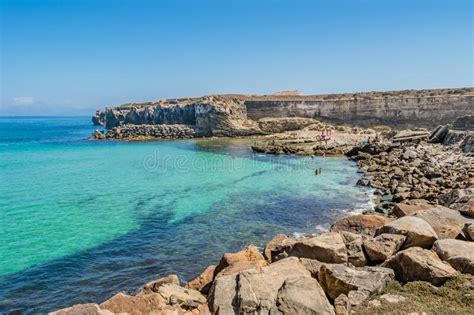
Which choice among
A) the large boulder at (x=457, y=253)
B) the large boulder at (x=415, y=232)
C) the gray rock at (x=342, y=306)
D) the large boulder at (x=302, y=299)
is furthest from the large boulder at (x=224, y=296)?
the large boulder at (x=457, y=253)

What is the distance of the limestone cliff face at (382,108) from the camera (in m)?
→ 71.8

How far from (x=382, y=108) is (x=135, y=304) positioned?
75544mm

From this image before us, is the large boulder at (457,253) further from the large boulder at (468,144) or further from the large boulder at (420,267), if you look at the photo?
the large boulder at (468,144)

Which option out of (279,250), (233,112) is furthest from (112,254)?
(233,112)

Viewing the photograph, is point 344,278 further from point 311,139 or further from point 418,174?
point 311,139

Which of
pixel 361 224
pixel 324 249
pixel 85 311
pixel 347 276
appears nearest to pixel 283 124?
pixel 361 224

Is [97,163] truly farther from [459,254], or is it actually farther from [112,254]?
[459,254]

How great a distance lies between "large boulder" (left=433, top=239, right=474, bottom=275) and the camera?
904cm

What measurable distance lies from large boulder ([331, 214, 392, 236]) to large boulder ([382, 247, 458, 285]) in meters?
3.75

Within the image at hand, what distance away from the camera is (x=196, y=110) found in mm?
77562

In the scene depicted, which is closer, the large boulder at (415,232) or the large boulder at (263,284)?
the large boulder at (263,284)

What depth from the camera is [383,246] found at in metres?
10.5

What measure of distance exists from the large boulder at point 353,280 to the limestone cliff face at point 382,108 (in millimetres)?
72022

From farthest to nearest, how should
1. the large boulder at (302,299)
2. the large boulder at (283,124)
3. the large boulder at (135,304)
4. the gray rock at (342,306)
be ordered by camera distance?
the large boulder at (283,124)
the large boulder at (135,304)
the gray rock at (342,306)
the large boulder at (302,299)
